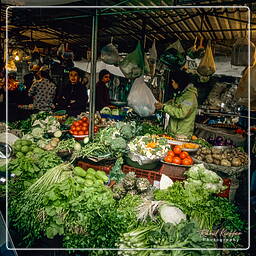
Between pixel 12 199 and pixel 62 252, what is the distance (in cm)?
77

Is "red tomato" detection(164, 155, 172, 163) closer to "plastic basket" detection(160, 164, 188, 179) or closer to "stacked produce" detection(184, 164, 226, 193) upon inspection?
"plastic basket" detection(160, 164, 188, 179)

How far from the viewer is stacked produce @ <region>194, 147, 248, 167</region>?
10.2 ft

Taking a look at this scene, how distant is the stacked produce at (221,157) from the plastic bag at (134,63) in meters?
1.90

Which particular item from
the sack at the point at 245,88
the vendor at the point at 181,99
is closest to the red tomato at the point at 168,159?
the vendor at the point at 181,99

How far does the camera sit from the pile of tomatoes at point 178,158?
2965mm

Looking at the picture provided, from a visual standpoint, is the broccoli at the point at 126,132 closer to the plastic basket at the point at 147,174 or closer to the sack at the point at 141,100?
the plastic basket at the point at 147,174

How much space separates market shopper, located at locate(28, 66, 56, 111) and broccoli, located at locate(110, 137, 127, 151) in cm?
438

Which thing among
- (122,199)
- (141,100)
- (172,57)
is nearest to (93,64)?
(141,100)

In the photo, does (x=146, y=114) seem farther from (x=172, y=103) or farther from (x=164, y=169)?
(x=164, y=169)

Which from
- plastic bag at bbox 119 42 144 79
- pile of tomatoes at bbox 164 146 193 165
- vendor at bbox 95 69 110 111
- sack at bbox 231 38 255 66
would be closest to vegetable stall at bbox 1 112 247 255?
pile of tomatoes at bbox 164 146 193 165

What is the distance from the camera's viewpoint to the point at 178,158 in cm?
300

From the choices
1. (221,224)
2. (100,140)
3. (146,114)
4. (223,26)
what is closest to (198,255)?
Answer: (221,224)

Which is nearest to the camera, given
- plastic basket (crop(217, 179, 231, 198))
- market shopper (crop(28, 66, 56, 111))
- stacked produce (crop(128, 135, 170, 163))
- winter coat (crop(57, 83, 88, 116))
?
plastic basket (crop(217, 179, 231, 198))

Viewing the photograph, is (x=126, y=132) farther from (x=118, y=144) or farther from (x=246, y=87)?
(x=246, y=87)
